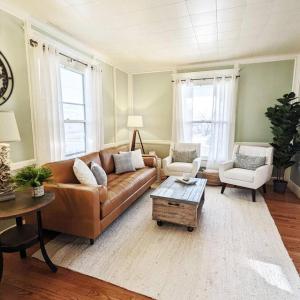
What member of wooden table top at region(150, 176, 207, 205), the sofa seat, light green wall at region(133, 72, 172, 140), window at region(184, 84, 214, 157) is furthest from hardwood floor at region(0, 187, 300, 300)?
light green wall at region(133, 72, 172, 140)

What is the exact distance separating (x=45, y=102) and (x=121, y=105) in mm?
2247

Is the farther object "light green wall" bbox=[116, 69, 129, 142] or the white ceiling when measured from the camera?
"light green wall" bbox=[116, 69, 129, 142]

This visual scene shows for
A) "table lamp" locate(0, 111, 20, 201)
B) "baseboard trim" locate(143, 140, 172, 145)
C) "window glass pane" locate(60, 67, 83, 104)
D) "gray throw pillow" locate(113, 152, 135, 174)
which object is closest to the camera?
"table lamp" locate(0, 111, 20, 201)

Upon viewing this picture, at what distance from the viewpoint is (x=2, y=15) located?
2.18 m

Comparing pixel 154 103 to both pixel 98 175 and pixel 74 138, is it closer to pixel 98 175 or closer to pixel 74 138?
pixel 74 138

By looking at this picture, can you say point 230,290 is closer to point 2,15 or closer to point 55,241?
point 55,241

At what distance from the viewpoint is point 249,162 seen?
11.7 feet

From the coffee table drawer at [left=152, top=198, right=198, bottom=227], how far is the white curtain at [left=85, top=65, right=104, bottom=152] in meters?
1.80

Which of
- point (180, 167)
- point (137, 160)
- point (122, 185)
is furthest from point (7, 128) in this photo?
point (180, 167)

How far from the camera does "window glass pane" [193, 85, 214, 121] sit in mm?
4400

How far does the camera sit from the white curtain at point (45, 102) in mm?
2545

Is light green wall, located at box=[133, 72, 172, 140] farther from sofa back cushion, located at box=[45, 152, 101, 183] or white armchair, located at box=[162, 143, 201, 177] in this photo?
sofa back cushion, located at box=[45, 152, 101, 183]

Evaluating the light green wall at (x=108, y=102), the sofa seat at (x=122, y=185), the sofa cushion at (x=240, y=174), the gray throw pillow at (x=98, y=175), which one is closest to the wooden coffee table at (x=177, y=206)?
the sofa seat at (x=122, y=185)

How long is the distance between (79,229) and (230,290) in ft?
4.83
